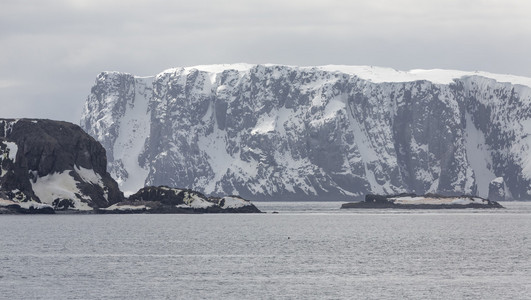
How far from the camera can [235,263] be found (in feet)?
503

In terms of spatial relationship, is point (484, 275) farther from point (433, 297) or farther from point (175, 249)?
point (175, 249)

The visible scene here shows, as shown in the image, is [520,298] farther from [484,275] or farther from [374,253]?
[374,253]

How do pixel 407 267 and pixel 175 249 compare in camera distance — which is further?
pixel 175 249

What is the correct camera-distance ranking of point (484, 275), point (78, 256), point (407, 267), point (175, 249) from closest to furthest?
point (484, 275) → point (407, 267) → point (78, 256) → point (175, 249)

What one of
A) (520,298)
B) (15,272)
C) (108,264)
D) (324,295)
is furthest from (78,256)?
(520,298)

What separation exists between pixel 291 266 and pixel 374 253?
2688cm

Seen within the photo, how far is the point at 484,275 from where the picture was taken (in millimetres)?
135125

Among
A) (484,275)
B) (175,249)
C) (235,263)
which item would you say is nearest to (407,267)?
(484,275)

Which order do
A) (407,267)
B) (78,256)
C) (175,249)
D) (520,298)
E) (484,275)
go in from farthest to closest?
1. (175,249)
2. (78,256)
3. (407,267)
4. (484,275)
5. (520,298)

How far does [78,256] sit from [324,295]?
58.0 m

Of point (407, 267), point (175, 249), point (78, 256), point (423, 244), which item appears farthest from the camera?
point (423, 244)

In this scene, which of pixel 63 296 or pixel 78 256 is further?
pixel 78 256

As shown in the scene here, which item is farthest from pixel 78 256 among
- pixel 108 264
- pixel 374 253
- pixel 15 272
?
pixel 374 253

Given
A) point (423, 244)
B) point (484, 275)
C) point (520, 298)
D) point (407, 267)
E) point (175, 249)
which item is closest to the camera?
point (520, 298)
